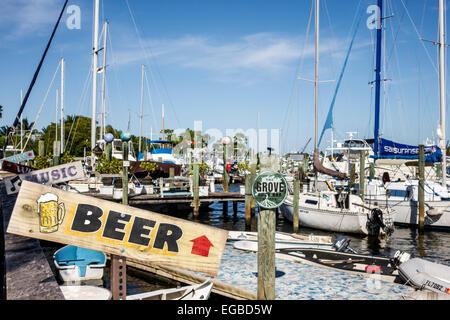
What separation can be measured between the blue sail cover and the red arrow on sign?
21498mm

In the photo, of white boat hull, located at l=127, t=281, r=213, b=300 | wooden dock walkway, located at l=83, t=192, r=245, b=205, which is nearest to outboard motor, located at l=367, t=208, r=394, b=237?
wooden dock walkway, located at l=83, t=192, r=245, b=205

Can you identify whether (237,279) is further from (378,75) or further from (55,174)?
(378,75)

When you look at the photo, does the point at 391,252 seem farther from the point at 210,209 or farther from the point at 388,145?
the point at 210,209

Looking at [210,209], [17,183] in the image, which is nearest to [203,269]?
[17,183]

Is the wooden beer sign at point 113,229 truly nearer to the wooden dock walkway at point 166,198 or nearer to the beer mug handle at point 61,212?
the beer mug handle at point 61,212

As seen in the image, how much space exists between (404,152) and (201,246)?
21966mm

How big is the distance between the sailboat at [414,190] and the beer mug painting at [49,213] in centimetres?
1805

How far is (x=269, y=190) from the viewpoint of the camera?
6.42 metres

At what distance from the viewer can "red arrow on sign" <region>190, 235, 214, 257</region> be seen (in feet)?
16.7

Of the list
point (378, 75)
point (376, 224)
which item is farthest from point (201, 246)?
point (378, 75)

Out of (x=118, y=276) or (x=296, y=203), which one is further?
(x=296, y=203)

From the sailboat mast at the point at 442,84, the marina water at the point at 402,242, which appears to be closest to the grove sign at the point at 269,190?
the marina water at the point at 402,242
